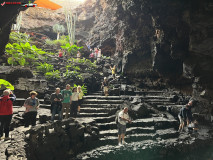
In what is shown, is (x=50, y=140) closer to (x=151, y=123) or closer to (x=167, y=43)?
(x=151, y=123)

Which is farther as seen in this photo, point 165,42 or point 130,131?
point 165,42

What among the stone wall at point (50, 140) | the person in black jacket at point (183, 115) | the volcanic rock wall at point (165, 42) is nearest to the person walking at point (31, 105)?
the stone wall at point (50, 140)

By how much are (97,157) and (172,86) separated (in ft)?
41.9

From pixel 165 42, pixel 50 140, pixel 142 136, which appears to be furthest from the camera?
pixel 165 42

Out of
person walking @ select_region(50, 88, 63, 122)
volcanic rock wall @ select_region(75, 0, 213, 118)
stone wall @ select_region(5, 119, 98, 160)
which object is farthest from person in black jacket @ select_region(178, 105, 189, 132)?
person walking @ select_region(50, 88, 63, 122)

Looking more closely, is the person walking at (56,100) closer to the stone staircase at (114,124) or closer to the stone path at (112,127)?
the stone path at (112,127)

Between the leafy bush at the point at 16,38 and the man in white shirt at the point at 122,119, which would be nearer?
the man in white shirt at the point at 122,119

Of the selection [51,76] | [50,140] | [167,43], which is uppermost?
[167,43]

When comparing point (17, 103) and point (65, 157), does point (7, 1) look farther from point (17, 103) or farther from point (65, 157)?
point (17, 103)

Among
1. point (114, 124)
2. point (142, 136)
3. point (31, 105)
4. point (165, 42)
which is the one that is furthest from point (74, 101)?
point (165, 42)

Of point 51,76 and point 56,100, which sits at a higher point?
point 51,76

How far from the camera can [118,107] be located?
1134 cm

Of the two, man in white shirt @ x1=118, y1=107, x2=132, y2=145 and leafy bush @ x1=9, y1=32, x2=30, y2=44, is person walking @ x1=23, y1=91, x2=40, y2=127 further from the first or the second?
leafy bush @ x1=9, y1=32, x2=30, y2=44

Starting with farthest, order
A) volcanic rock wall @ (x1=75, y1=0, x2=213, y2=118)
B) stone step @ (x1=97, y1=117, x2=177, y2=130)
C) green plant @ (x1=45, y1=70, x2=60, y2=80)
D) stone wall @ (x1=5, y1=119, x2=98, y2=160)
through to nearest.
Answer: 1. green plant @ (x1=45, y1=70, x2=60, y2=80)
2. stone step @ (x1=97, y1=117, x2=177, y2=130)
3. volcanic rock wall @ (x1=75, y1=0, x2=213, y2=118)
4. stone wall @ (x1=5, y1=119, x2=98, y2=160)
